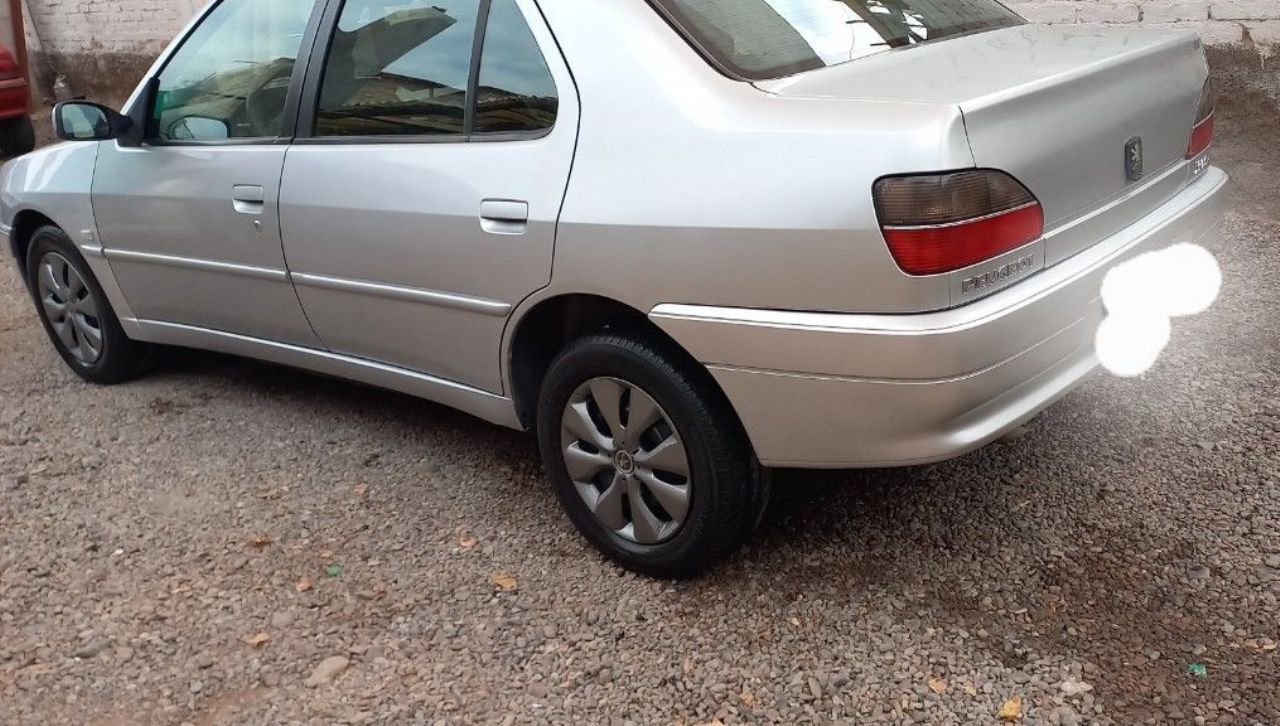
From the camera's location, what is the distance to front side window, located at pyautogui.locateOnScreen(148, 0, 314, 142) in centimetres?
343

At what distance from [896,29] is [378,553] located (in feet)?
6.64

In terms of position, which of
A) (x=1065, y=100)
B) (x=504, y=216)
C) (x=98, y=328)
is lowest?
(x=98, y=328)

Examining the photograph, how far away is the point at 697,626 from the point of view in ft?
8.66

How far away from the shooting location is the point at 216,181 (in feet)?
11.5

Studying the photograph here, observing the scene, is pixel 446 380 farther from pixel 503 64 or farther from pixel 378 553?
pixel 503 64

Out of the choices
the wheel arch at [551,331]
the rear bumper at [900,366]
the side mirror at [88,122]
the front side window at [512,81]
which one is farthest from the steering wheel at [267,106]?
the rear bumper at [900,366]

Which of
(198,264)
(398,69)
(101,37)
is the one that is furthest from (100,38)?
(398,69)

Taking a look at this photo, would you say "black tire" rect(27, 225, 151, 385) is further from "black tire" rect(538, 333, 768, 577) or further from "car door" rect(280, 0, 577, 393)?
"black tire" rect(538, 333, 768, 577)

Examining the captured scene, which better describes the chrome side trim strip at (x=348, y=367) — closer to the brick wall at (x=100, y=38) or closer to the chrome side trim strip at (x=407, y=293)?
the chrome side trim strip at (x=407, y=293)

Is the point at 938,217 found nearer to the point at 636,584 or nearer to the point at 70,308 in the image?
the point at 636,584

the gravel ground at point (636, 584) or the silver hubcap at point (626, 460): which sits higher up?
the silver hubcap at point (626, 460)

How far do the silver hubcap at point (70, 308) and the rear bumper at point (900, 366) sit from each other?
301 centimetres

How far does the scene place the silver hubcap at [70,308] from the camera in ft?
14.5

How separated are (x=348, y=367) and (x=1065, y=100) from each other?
223cm
